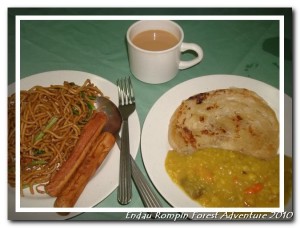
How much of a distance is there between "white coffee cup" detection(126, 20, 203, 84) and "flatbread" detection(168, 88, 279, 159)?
0.72 feet

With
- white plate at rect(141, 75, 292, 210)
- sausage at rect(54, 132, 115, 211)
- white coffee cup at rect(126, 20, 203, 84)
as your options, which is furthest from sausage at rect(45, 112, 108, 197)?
white coffee cup at rect(126, 20, 203, 84)

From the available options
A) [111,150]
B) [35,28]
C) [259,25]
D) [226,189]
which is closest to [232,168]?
[226,189]

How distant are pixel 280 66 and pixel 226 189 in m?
0.77

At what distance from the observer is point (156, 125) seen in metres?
1.32

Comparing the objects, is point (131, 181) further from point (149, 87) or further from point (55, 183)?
point (149, 87)

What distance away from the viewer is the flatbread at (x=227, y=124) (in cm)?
127

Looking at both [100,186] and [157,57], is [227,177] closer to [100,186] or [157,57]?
[100,186]

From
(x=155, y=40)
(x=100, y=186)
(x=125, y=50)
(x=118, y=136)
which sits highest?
(x=155, y=40)

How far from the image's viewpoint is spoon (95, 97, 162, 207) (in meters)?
1.19

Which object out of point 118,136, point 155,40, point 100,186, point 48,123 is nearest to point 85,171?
point 100,186

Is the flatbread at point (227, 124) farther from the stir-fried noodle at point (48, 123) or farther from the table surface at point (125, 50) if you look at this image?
the stir-fried noodle at point (48, 123)

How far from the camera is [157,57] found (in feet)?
4.63

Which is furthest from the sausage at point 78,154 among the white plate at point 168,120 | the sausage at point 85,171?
the white plate at point 168,120

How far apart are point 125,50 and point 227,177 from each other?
94cm
